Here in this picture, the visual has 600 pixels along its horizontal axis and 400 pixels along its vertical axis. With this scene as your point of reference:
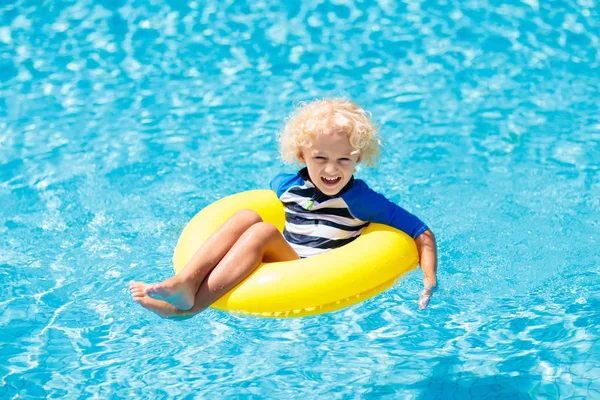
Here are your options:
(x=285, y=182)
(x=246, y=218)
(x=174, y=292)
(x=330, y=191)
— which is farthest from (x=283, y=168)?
(x=174, y=292)

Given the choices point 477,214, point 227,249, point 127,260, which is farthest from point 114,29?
point 227,249

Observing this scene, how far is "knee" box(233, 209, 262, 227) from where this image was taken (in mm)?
4340

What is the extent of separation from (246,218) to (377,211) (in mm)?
661

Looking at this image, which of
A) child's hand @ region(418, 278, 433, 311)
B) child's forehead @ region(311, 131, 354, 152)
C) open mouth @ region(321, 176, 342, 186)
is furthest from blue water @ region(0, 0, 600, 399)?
child's forehead @ region(311, 131, 354, 152)

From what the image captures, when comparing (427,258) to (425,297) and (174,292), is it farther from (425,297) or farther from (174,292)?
(174,292)

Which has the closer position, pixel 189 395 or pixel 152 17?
pixel 189 395

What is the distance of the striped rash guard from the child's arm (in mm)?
41

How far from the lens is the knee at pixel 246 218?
4340mm

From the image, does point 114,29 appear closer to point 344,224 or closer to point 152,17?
point 152,17

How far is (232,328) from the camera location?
188 inches

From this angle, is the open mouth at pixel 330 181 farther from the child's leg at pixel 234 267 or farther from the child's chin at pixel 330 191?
the child's leg at pixel 234 267

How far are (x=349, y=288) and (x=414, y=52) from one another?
4264mm

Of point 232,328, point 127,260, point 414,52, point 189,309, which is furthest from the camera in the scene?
point 414,52

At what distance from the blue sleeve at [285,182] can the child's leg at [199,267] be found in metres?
0.37
